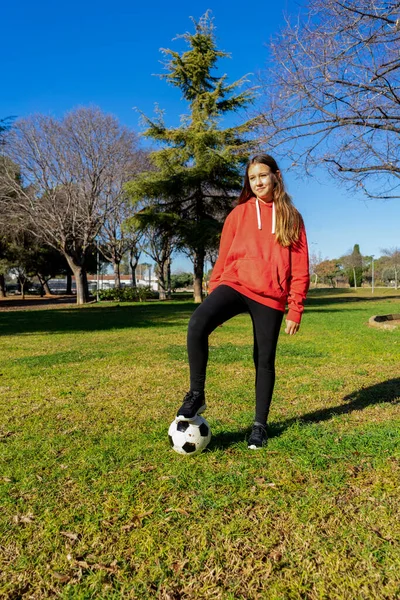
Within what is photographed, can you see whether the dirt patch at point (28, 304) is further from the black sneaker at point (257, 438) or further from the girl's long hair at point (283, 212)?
the girl's long hair at point (283, 212)

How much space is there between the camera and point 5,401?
16.0 feet

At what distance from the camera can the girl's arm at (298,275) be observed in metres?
3.23

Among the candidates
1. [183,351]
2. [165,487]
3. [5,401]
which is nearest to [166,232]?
[183,351]

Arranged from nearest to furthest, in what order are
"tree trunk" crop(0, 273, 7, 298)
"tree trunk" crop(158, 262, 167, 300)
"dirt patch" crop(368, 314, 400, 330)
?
"dirt patch" crop(368, 314, 400, 330), "tree trunk" crop(158, 262, 167, 300), "tree trunk" crop(0, 273, 7, 298)

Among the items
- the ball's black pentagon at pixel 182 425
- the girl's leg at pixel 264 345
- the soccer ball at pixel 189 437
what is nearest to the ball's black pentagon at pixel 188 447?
the soccer ball at pixel 189 437

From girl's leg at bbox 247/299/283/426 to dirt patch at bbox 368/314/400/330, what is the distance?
889cm

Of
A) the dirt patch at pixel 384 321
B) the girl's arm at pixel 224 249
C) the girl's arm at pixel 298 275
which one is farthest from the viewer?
the dirt patch at pixel 384 321

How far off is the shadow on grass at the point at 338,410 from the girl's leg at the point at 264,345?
0.32 meters

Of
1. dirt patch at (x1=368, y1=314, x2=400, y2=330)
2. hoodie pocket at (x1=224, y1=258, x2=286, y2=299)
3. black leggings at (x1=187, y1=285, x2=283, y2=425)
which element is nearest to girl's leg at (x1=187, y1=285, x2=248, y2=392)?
black leggings at (x1=187, y1=285, x2=283, y2=425)

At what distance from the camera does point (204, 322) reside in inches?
122

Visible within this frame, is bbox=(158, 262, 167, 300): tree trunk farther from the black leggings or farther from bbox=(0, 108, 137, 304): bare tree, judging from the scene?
the black leggings

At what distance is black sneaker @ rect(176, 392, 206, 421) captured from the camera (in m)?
3.13

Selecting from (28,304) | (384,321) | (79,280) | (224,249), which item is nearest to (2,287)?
(28,304)

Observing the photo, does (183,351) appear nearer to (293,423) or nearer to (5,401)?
(5,401)
